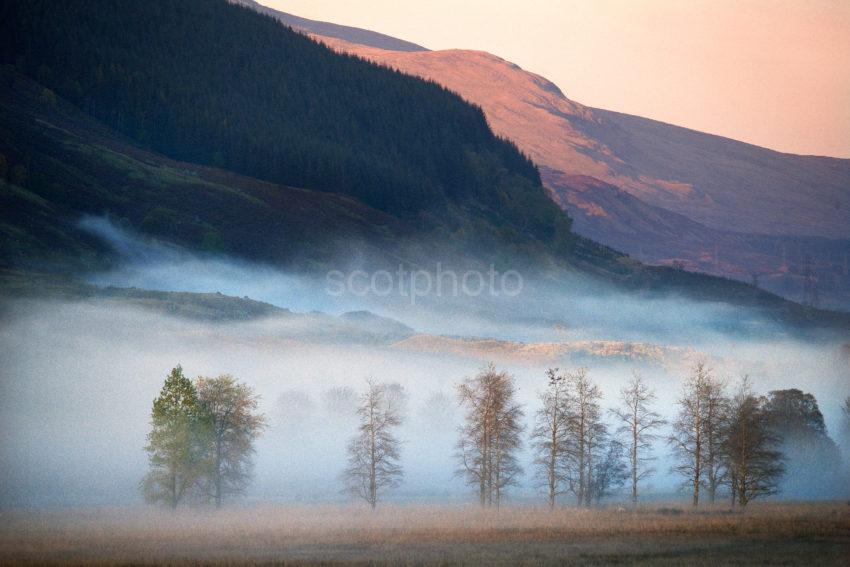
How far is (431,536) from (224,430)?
20.0 meters

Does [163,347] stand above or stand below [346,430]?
above

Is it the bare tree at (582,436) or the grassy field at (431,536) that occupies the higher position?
the bare tree at (582,436)

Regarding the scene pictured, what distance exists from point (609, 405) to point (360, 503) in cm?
5558

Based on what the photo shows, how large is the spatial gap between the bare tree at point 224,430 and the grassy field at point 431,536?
217 centimetres

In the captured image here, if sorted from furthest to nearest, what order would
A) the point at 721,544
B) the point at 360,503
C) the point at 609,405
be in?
1. the point at 609,405
2. the point at 360,503
3. the point at 721,544

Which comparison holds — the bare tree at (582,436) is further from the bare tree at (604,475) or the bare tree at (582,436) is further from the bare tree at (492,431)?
the bare tree at (492,431)

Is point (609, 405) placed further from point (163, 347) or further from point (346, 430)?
point (163, 347)

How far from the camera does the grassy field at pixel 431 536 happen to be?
52.6 m

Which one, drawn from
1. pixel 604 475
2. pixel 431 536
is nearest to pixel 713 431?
pixel 604 475

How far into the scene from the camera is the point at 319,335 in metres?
178

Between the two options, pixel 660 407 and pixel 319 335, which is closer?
pixel 660 407

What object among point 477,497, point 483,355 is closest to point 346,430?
point 477,497

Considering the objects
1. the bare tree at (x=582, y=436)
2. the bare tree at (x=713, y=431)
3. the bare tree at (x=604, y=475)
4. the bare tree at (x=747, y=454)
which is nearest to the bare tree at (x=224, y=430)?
the bare tree at (x=582, y=436)

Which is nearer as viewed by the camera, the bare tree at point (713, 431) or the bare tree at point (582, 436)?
the bare tree at point (582, 436)
